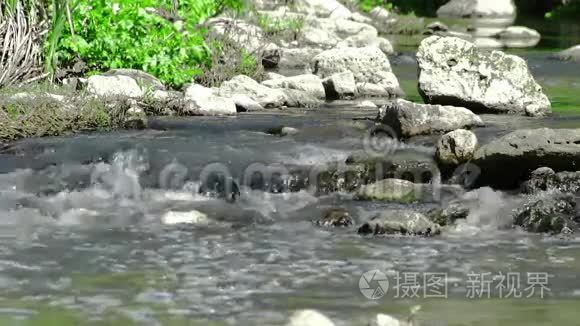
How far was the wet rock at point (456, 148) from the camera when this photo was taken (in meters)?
11.4

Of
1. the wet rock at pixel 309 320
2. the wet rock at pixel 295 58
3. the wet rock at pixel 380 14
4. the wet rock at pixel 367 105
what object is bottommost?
the wet rock at pixel 309 320

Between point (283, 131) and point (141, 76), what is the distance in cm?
308

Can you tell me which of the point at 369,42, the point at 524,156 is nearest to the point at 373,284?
the point at 524,156

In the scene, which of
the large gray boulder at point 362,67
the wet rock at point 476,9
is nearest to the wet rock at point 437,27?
the wet rock at point 476,9

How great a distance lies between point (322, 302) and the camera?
288 inches

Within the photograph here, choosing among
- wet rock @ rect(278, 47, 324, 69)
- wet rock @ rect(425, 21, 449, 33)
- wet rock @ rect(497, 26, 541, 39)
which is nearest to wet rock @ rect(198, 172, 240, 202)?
wet rock @ rect(278, 47, 324, 69)

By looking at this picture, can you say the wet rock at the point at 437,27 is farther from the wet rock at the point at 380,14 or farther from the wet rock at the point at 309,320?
the wet rock at the point at 309,320

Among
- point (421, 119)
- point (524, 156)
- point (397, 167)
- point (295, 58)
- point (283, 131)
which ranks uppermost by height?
point (295, 58)

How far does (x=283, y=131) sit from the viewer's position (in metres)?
13.0

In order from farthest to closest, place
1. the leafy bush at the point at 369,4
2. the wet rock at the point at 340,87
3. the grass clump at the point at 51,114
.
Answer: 1. the leafy bush at the point at 369,4
2. the wet rock at the point at 340,87
3. the grass clump at the point at 51,114

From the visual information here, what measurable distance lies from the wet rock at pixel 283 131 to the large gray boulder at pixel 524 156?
8.10 ft

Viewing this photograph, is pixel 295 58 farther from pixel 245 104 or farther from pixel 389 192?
pixel 389 192

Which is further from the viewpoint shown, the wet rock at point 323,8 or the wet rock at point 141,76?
the wet rock at point 323,8

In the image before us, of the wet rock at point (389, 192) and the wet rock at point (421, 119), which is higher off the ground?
the wet rock at point (421, 119)
